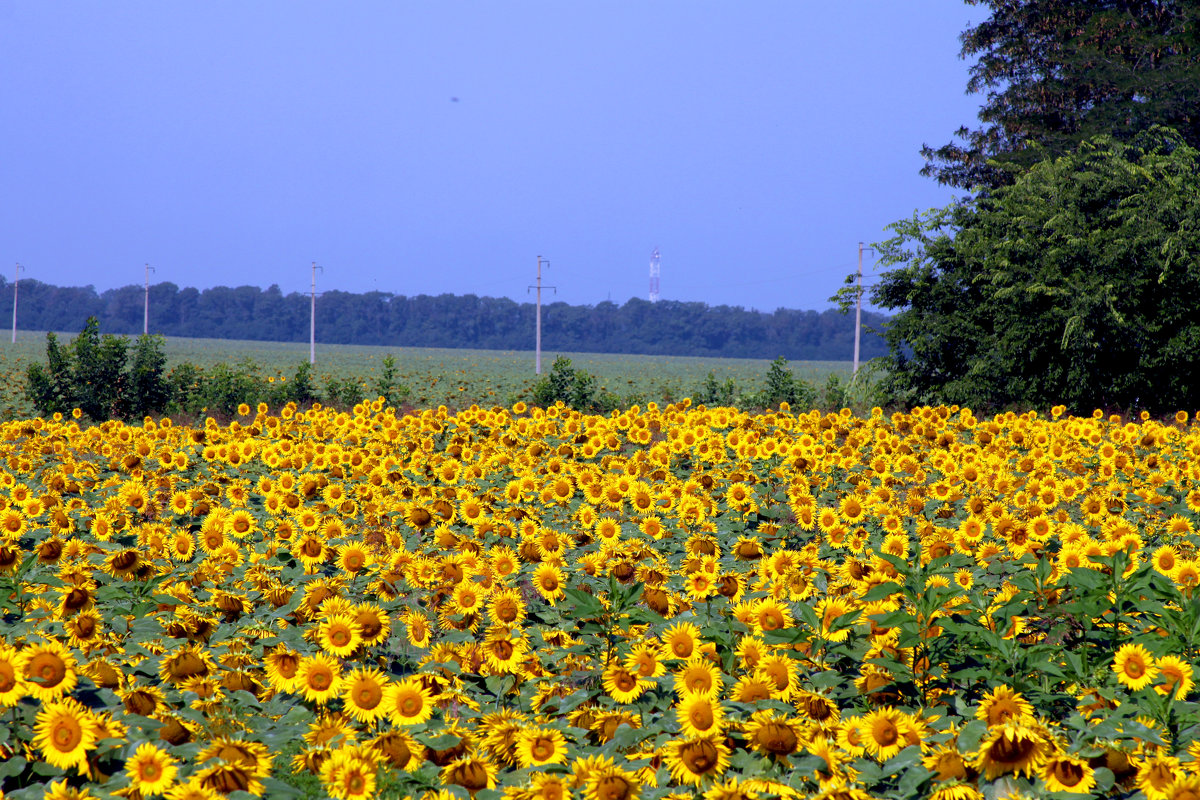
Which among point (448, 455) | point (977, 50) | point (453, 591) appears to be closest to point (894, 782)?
point (453, 591)

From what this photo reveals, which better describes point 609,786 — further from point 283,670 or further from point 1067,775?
point 283,670

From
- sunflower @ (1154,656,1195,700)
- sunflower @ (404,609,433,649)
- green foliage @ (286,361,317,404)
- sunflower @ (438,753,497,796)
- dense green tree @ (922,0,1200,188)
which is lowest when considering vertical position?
sunflower @ (438,753,497,796)

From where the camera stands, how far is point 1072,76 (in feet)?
84.9

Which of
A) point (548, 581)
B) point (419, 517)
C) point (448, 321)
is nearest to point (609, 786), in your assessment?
point (548, 581)

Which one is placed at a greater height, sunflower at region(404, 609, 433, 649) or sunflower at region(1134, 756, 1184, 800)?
sunflower at region(1134, 756, 1184, 800)

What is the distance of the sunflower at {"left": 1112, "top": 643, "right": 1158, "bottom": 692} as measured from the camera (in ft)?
11.0

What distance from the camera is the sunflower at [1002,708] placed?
2943 mm

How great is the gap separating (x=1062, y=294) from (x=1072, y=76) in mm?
12451

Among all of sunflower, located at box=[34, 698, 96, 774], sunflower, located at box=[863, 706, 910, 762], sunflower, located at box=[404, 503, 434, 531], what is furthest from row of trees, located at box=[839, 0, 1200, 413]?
sunflower, located at box=[34, 698, 96, 774]

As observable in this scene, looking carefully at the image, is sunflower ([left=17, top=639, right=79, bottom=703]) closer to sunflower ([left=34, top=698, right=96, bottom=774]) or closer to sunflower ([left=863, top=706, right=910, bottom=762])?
sunflower ([left=34, top=698, right=96, bottom=774])

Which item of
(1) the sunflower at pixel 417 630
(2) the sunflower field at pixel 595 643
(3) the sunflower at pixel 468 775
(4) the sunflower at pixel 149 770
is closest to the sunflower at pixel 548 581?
(2) the sunflower field at pixel 595 643

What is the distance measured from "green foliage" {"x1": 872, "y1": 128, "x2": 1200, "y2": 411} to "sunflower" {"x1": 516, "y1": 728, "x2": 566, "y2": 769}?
15566mm

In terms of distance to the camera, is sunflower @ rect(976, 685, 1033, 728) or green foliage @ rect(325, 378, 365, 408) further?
green foliage @ rect(325, 378, 365, 408)

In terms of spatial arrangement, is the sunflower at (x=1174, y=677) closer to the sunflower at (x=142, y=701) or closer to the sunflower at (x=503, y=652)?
the sunflower at (x=503, y=652)
